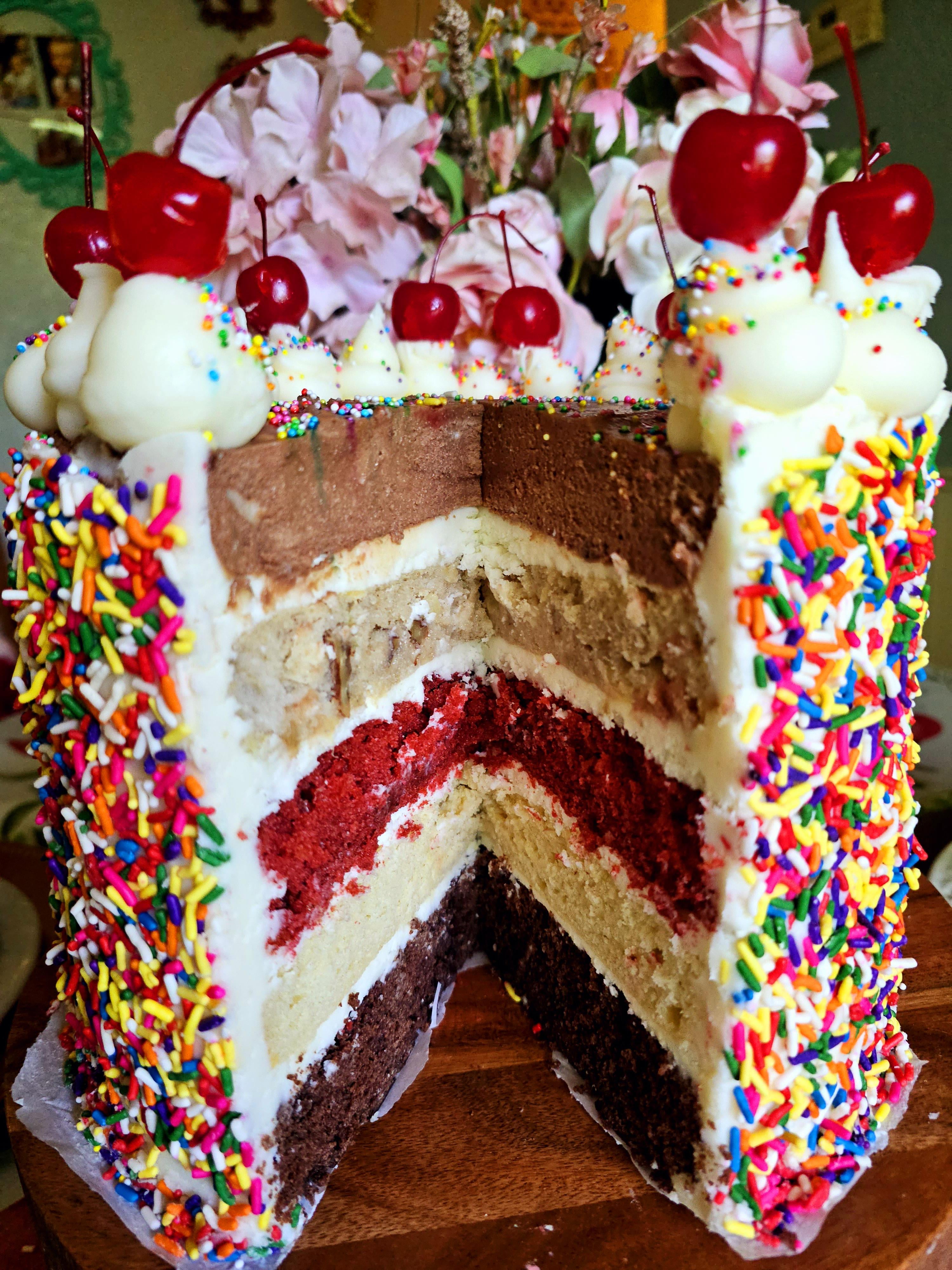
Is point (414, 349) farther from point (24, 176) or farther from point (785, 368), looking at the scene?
point (24, 176)

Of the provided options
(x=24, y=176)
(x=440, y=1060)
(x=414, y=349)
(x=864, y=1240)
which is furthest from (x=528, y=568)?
(x=24, y=176)

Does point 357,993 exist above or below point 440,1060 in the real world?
above

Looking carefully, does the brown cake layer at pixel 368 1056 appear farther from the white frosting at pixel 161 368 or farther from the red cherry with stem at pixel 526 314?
the red cherry with stem at pixel 526 314

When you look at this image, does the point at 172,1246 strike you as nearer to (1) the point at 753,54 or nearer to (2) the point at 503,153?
(2) the point at 503,153

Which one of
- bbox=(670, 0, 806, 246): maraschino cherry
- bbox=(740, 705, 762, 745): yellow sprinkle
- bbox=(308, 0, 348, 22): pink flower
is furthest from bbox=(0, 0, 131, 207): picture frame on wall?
bbox=(740, 705, 762, 745): yellow sprinkle

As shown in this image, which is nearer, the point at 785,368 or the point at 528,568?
the point at 785,368

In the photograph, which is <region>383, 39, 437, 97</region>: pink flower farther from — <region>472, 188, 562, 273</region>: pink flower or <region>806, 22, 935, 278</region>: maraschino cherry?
<region>806, 22, 935, 278</region>: maraschino cherry
